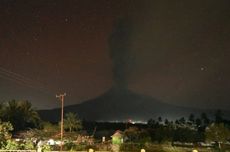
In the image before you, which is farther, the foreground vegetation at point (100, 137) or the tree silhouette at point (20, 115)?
the tree silhouette at point (20, 115)

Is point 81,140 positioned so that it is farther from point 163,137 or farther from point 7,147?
point 7,147

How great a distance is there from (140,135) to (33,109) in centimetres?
2256

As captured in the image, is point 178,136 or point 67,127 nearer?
point 178,136

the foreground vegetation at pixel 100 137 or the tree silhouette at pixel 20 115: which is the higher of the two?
the tree silhouette at pixel 20 115

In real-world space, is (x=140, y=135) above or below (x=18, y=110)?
below

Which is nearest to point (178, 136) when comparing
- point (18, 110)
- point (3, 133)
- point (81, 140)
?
point (81, 140)

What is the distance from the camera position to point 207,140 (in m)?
45.8

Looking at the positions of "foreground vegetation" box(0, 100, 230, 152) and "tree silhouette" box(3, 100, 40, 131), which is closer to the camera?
"foreground vegetation" box(0, 100, 230, 152)

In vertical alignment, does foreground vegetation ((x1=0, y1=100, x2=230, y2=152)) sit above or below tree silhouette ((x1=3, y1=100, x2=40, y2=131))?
below

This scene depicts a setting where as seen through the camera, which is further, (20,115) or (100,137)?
(20,115)

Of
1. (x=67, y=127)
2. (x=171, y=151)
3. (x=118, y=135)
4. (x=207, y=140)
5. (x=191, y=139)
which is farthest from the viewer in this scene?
(x=67, y=127)

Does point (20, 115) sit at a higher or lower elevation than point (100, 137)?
higher

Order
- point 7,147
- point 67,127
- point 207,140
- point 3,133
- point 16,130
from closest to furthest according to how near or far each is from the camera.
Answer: point 7,147
point 3,133
point 207,140
point 16,130
point 67,127

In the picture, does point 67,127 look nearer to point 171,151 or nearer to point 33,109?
point 33,109
